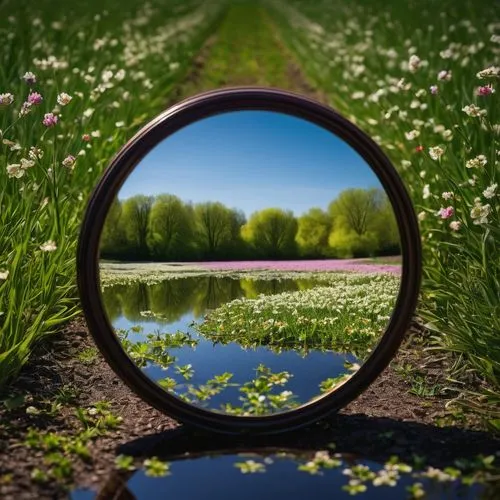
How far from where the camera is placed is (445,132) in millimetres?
3756

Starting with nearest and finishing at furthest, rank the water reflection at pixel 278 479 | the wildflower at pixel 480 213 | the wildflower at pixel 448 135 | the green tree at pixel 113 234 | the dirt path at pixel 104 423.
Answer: the water reflection at pixel 278 479
the dirt path at pixel 104 423
the green tree at pixel 113 234
the wildflower at pixel 480 213
the wildflower at pixel 448 135

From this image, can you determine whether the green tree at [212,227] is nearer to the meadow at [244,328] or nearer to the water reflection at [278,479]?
the meadow at [244,328]

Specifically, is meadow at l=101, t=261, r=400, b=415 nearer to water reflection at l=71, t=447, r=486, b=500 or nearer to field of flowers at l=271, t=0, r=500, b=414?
water reflection at l=71, t=447, r=486, b=500

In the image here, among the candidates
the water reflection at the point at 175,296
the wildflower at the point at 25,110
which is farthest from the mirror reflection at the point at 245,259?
the wildflower at the point at 25,110

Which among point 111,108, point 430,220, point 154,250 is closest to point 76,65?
point 111,108

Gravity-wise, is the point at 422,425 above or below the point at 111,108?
below

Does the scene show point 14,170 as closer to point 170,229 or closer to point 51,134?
point 170,229

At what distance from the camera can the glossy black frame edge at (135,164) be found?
101 inches

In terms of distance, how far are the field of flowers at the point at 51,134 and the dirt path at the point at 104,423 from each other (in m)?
0.15

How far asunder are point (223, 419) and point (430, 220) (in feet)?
6.11

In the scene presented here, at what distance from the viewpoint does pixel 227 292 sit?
267cm

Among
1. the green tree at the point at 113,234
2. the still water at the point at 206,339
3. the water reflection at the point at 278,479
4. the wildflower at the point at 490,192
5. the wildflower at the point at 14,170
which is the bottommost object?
the water reflection at the point at 278,479

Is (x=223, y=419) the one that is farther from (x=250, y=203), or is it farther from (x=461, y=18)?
(x=461, y=18)

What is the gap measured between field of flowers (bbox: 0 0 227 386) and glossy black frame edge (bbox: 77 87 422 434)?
1.40 ft
